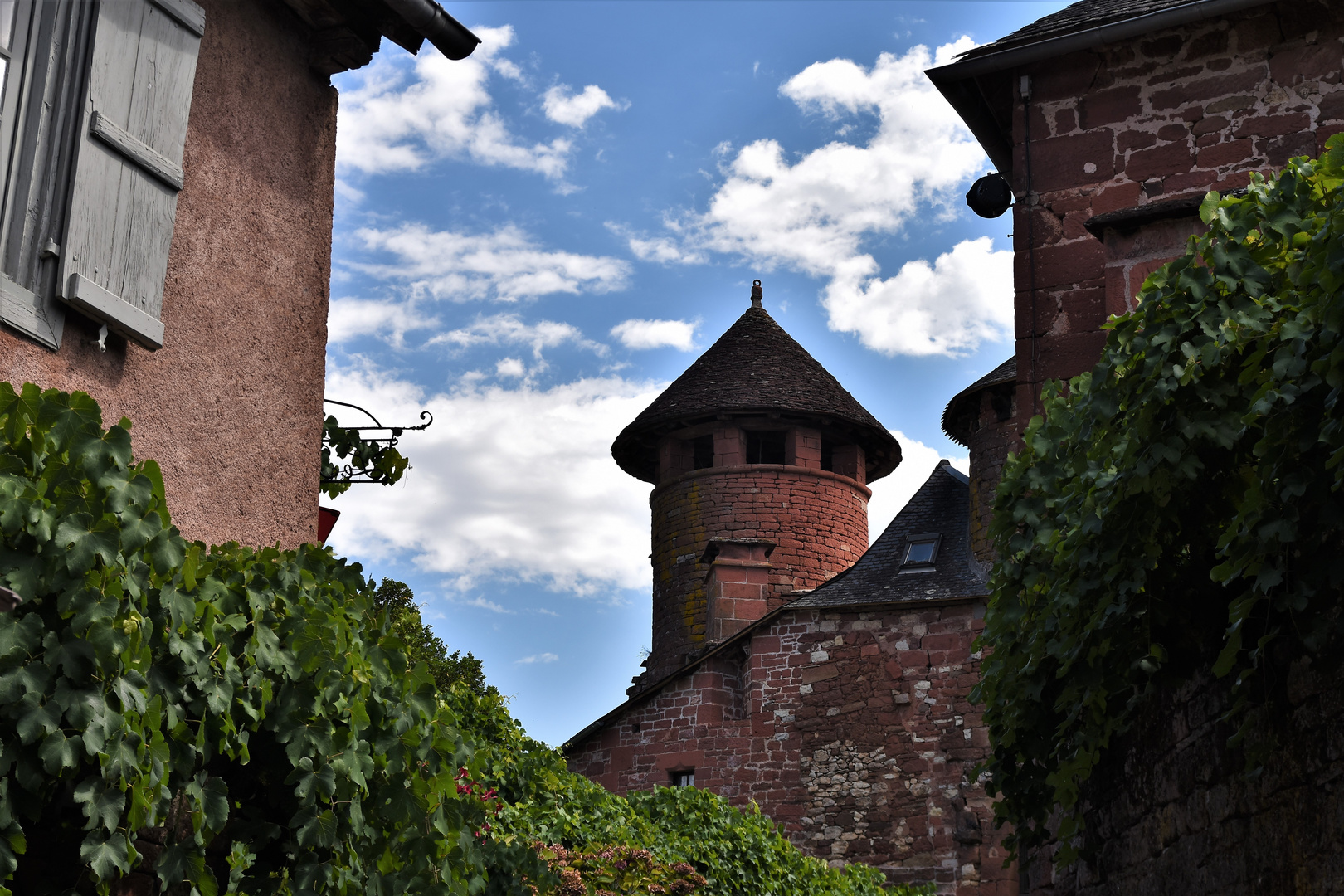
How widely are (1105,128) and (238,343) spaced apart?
628 centimetres

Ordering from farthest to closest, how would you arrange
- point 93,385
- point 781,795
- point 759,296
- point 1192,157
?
point 759,296
point 781,795
point 1192,157
point 93,385

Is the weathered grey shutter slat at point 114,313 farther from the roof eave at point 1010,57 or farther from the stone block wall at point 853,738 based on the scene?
the stone block wall at point 853,738

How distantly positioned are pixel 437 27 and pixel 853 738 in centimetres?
1337

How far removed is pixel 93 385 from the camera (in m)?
4.65

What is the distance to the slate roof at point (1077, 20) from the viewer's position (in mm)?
9117

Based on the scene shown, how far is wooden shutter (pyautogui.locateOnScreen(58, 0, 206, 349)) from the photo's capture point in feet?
15.3

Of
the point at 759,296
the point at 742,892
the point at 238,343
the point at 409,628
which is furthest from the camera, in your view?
the point at 759,296

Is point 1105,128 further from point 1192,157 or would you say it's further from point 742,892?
point 742,892

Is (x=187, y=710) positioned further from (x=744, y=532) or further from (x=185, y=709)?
(x=744, y=532)

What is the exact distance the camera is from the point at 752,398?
23.7m

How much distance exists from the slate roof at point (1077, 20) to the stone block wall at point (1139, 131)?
22 centimetres

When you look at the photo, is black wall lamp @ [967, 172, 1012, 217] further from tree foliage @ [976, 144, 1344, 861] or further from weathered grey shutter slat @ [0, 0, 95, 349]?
weathered grey shutter slat @ [0, 0, 95, 349]

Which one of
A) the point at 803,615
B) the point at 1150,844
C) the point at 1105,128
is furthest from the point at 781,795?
the point at 1150,844

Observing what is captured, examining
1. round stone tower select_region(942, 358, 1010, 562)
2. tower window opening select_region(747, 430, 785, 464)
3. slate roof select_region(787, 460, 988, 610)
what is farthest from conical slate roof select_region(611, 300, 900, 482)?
round stone tower select_region(942, 358, 1010, 562)
